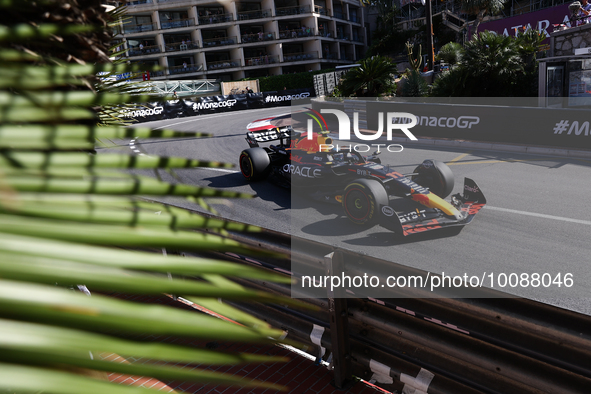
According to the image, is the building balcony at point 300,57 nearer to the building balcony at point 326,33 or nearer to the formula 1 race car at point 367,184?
the building balcony at point 326,33

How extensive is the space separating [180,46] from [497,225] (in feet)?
148

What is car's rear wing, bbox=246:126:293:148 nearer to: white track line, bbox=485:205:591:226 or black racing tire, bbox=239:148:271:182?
black racing tire, bbox=239:148:271:182

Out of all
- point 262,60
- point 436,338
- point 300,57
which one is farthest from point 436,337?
point 300,57

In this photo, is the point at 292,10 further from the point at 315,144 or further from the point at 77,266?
the point at 77,266

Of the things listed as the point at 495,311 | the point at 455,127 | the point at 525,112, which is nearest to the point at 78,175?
the point at 495,311

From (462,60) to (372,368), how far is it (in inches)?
671

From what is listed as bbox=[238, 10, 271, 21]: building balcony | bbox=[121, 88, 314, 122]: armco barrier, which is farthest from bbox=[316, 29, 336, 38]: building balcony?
bbox=[121, 88, 314, 122]: armco barrier

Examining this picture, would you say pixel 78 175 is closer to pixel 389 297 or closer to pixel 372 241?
pixel 389 297

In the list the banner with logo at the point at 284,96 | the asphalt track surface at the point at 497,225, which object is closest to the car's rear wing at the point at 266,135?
the asphalt track surface at the point at 497,225

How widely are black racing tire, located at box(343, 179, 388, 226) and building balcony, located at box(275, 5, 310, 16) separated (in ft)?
149

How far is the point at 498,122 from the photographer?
1270 cm

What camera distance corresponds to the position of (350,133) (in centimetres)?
1722

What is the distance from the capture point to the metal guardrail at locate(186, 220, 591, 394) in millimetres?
2170

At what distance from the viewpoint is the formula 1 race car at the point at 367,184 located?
6.33m
